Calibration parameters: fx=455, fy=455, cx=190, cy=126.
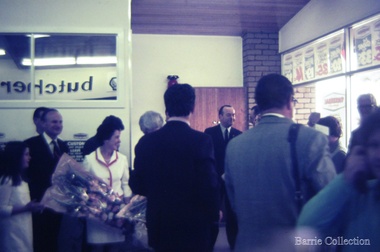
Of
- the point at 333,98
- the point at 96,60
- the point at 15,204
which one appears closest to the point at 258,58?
the point at 333,98

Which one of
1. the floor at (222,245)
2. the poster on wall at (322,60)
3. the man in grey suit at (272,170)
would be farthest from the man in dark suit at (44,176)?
the poster on wall at (322,60)

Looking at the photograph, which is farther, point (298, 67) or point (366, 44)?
point (298, 67)

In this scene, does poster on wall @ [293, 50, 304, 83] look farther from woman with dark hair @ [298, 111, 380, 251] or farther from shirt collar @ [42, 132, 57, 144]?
woman with dark hair @ [298, 111, 380, 251]

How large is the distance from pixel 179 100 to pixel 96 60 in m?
3.03

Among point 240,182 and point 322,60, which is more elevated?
point 322,60

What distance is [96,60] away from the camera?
222 inches

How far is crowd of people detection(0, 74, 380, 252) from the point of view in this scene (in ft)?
4.67

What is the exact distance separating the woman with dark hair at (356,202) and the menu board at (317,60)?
18.7 ft

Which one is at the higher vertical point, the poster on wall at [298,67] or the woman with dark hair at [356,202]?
the poster on wall at [298,67]

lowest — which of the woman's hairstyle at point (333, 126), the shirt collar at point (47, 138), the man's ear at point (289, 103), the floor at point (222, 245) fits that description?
the floor at point (222, 245)

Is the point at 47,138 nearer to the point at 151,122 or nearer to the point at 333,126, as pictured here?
the point at 151,122

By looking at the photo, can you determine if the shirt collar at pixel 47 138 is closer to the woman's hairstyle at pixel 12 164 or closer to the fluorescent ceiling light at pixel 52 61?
the woman's hairstyle at pixel 12 164

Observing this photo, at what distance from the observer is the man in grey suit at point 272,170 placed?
7.16 feet

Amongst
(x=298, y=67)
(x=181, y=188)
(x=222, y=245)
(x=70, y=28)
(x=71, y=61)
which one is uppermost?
(x=70, y=28)
